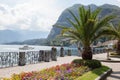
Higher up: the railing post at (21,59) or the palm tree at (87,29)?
the palm tree at (87,29)

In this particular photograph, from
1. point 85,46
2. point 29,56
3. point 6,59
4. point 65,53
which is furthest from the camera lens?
point 65,53

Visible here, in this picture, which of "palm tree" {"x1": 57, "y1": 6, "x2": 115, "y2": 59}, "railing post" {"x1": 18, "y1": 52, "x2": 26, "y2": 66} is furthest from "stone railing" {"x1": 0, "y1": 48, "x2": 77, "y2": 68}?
"palm tree" {"x1": 57, "y1": 6, "x2": 115, "y2": 59}

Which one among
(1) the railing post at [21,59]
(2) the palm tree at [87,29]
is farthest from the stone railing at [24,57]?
(2) the palm tree at [87,29]

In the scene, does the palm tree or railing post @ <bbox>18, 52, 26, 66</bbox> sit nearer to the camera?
the palm tree

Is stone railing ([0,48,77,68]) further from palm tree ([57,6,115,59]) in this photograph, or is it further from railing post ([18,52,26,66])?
palm tree ([57,6,115,59])

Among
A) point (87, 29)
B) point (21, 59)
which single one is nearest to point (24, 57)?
point (21, 59)

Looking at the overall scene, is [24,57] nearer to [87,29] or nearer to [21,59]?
[21,59]

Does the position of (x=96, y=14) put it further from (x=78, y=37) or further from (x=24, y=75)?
(x=24, y=75)

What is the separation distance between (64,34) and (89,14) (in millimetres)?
3013

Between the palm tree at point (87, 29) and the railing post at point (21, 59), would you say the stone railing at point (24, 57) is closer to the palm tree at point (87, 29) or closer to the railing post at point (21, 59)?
the railing post at point (21, 59)

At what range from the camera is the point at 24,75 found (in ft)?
43.0

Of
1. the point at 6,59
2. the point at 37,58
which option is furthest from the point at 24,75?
the point at 37,58

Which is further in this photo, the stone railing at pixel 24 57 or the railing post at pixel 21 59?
the railing post at pixel 21 59

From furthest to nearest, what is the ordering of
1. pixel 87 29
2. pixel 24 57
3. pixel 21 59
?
pixel 24 57, pixel 21 59, pixel 87 29
